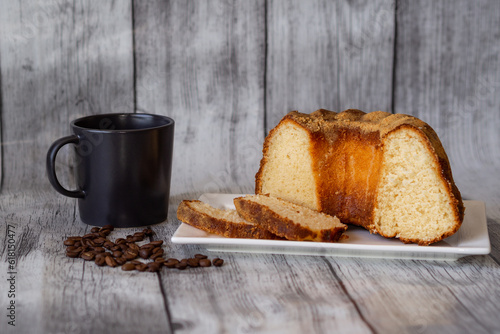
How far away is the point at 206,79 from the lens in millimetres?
2514

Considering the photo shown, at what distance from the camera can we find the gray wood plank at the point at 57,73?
241cm

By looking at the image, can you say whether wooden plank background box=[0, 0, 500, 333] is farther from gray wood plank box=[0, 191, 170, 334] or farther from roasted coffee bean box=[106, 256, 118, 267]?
roasted coffee bean box=[106, 256, 118, 267]

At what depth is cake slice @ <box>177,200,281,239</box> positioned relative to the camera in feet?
5.32

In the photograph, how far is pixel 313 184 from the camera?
70.2 inches

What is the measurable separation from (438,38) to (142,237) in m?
1.43

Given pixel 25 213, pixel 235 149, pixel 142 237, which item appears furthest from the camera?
pixel 235 149

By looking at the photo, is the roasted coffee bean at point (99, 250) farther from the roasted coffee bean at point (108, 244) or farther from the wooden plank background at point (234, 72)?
the wooden plank background at point (234, 72)

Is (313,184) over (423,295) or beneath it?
over

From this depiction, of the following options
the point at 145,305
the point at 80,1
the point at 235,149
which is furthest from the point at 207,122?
the point at 145,305

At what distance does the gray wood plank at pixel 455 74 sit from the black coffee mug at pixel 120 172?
1113 mm

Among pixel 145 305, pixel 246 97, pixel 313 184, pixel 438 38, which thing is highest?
pixel 438 38

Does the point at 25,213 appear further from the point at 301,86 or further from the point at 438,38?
the point at 438,38

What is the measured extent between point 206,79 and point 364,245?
3.95 feet

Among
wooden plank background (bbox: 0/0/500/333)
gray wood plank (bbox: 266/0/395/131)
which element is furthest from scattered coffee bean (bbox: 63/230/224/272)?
gray wood plank (bbox: 266/0/395/131)
